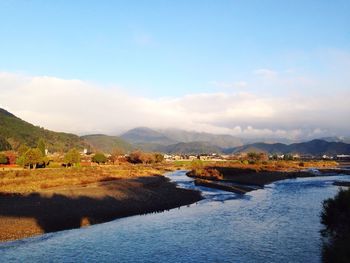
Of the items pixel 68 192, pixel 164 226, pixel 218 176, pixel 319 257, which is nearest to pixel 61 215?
pixel 164 226

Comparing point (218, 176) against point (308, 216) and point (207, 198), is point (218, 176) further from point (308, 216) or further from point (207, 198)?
point (308, 216)

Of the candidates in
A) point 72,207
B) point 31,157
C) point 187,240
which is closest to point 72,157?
point 31,157

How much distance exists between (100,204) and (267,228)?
20.6 meters

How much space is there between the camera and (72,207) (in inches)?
1812

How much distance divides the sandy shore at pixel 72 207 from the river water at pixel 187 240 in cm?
210

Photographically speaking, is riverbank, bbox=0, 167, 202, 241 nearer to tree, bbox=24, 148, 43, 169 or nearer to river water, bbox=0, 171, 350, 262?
river water, bbox=0, 171, 350, 262

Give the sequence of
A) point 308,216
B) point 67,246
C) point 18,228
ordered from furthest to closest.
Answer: point 308,216 < point 18,228 < point 67,246

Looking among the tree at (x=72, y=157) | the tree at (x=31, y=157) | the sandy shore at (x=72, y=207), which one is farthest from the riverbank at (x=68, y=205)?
the tree at (x=72, y=157)

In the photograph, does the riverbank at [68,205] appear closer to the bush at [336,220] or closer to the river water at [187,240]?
the river water at [187,240]

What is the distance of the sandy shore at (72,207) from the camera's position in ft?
121

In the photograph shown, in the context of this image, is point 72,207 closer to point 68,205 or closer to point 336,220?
point 68,205

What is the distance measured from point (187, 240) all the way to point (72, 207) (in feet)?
56.7

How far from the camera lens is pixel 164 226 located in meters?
39.5

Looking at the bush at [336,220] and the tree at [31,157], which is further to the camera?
the tree at [31,157]
